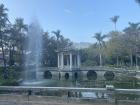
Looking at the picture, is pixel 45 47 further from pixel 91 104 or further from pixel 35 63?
pixel 91 104

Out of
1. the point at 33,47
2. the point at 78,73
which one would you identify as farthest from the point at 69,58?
the point at 33,47

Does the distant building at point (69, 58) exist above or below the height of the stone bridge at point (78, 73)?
above

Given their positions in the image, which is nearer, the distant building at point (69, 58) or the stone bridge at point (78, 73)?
the stone bridge at point (78, 73)

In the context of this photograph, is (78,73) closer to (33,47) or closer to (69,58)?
(69,58)

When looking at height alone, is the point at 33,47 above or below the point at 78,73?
above

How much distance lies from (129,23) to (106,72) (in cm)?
1998

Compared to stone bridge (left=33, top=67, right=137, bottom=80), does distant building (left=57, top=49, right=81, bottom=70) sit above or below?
above

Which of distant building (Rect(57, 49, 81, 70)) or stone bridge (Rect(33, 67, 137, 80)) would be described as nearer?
stone bridge (Rect(33, 67, 137, 80))

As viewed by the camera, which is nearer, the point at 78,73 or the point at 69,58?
the point at 78,73

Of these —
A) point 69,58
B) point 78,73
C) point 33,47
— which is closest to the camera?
point 78,73

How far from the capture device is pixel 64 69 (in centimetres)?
6069

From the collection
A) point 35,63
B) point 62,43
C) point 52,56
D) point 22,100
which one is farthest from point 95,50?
point 22,100

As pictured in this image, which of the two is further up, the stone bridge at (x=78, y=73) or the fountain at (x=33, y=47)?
the fountain at (x=33, y=47)

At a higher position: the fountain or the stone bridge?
the fountain
